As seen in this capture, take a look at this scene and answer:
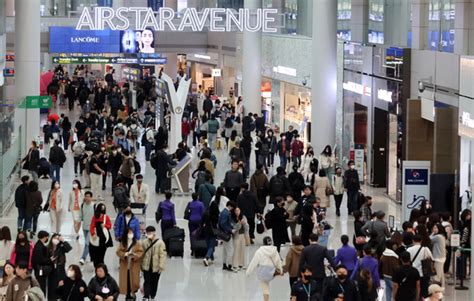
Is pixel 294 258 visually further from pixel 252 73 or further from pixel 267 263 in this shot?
pixel 252 73

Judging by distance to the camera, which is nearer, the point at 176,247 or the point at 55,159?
the point at 176,247

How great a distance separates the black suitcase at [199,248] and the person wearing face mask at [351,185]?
5444mm

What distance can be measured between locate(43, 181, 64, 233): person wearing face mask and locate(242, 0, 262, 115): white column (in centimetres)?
2373

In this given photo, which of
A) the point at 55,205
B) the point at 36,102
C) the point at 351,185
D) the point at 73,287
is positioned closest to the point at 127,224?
the point at 73,287

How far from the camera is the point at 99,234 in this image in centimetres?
2089

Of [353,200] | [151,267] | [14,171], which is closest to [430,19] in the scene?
[353,200]

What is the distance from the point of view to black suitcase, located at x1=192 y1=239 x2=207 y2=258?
23297mm

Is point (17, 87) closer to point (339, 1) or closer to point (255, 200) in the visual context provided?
point (339, 1)

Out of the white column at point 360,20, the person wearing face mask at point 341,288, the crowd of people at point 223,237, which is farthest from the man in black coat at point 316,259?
the white column at point 360,20

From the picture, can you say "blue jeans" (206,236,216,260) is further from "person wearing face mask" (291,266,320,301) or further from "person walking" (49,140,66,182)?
"person walking" (49,140,66,182)

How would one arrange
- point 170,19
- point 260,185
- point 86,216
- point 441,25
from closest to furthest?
point 86,216
point 260,185
point 441,25
point 170,19

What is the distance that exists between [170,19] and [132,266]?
76.0ft

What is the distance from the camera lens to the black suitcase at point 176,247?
915 inches

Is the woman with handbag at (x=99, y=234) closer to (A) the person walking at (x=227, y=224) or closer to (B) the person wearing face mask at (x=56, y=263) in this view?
(A) the person walking at (x=227, y=224)
